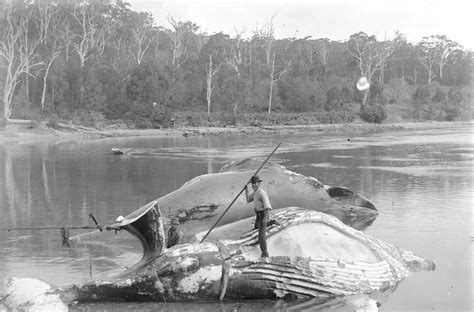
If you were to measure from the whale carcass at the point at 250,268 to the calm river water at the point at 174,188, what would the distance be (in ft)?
0.55

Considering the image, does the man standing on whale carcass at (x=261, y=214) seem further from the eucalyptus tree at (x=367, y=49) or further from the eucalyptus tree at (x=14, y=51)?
the eucalyptus tree at (x=367, y=49)

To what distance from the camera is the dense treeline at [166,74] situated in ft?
183

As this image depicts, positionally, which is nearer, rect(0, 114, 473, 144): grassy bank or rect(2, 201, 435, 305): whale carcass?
rect(2, 201, 435, 305): whale carcass

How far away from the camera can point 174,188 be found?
53.3 ft

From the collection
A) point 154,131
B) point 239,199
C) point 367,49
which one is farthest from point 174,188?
point 367,49

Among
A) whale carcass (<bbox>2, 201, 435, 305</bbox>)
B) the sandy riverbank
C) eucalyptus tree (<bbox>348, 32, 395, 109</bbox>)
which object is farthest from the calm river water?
eucalyptus tree (<bbox>348, 32, 395, 109</bbox>)

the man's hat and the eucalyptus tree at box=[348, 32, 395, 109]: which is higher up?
the eucalyptus tree at box=[348, 32, 395, 109]

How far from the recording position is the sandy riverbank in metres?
39.0

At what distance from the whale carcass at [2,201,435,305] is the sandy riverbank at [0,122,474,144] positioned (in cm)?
3005

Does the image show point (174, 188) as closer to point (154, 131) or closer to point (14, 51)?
point (154, 131)

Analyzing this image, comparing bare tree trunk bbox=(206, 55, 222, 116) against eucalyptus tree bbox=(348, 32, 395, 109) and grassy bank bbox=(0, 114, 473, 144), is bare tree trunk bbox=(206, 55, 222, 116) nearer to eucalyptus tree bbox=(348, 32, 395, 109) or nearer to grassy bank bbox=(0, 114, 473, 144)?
grassy bank bbox=(0, 114, 473, 144)

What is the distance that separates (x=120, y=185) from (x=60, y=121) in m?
32.1

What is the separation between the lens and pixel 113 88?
5847 centimetres

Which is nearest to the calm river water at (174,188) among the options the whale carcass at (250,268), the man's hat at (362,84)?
the whale carcass at (250,268)
